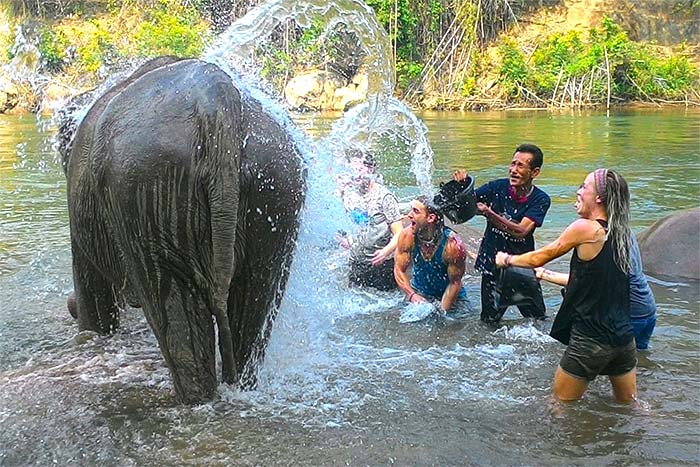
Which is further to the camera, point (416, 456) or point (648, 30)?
point (648, 30)

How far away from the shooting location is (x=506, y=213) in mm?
5504

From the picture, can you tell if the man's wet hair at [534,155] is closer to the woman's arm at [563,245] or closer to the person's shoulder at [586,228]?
the woman's arm at [563,245]

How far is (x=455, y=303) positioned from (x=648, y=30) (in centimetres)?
3114

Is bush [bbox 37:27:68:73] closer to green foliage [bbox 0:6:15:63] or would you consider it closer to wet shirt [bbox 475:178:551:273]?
green foliage [bbox 0:6:15:63]

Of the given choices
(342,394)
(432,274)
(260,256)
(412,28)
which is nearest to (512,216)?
(432,274)

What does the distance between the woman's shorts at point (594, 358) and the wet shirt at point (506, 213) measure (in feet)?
4.93

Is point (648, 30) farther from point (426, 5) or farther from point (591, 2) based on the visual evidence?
point (426, 5)

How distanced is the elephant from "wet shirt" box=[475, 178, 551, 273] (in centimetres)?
191

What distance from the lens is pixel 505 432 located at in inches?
146

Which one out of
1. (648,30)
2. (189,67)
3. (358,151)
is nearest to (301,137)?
(189,67)

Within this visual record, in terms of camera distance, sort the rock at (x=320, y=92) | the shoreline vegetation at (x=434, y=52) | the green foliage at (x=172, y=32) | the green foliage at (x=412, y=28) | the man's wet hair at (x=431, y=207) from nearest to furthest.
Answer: the man's wet hair at (x=431, y=207) < the green foliage at (x=172, y=32) < the rock at (x=320, y=92) < the shoreline vegetation at (x=434, y=52) < the green foliage at (x=412, y=28)

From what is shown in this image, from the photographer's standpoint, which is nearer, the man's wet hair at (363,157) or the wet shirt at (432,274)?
the wet shirt at (432,274)

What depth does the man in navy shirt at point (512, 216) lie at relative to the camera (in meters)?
5.34

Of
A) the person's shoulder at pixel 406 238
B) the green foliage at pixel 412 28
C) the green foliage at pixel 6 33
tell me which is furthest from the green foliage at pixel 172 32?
the person's shoulder at pixel 406 238
